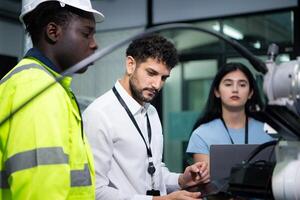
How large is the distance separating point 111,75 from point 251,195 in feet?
13.8

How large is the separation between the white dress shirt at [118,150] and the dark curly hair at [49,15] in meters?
0.48

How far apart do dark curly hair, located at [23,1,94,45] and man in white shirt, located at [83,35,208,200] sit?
48 cm

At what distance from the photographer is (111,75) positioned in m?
4.87

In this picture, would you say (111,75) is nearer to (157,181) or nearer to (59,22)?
(157,181)

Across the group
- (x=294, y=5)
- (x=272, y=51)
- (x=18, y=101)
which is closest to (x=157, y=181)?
(x=18, y=101)

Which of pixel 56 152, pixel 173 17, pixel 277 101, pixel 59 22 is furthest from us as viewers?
pixel 173 17

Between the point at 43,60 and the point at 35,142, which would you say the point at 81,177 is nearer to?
the point at 35,142

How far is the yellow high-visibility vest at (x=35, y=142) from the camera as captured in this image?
2.82 feet

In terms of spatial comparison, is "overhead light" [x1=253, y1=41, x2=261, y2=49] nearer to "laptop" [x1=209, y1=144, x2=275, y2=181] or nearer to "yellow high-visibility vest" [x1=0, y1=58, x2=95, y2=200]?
"laptop" [x1=209, y1=144, x2=275, y2=181]

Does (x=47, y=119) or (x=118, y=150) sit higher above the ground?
(x=47, y=119)

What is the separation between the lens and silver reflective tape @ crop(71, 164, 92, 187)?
3.18 ft

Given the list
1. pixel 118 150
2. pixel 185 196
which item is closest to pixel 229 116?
pixel 118 150

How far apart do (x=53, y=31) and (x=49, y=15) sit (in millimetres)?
41

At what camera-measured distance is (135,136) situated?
1.57 metres
